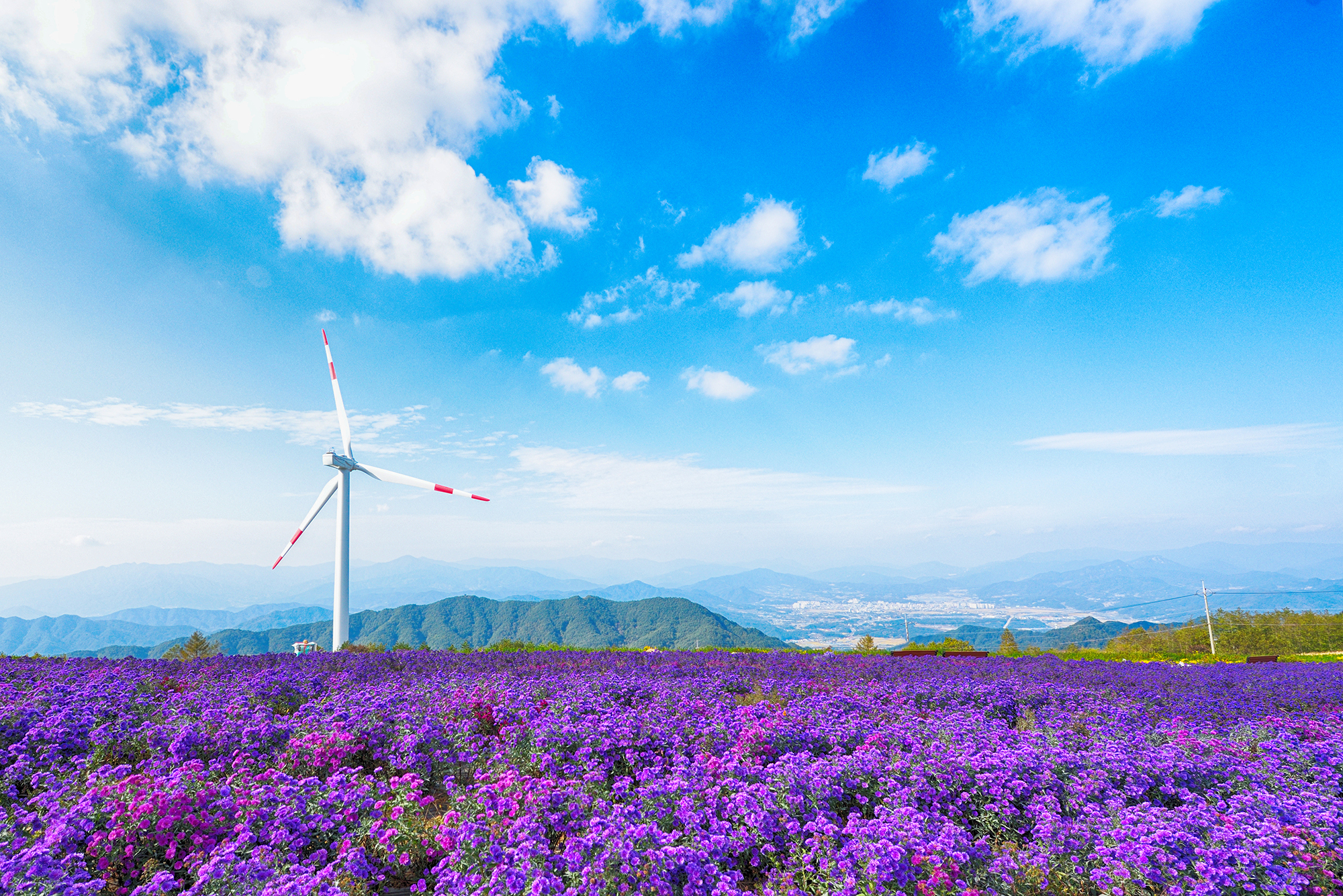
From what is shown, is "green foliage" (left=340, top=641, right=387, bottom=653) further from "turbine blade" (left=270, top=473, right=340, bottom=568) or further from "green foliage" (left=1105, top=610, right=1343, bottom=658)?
"green foliage" (left=1105, top=610, right=1343, bottom=658)

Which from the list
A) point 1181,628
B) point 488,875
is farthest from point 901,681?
point 1181,628

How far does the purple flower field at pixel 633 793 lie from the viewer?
17.2 ft

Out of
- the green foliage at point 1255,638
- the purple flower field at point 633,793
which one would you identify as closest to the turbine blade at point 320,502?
the purple flower field at point 633,793

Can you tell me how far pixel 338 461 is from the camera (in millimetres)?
35219

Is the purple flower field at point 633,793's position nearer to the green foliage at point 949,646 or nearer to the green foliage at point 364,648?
the green foliage at point 364,648

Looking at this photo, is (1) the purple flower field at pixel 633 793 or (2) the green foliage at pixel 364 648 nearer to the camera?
(1) the purple flower field at pixel 633 793

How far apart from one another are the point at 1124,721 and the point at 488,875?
41.4 feet

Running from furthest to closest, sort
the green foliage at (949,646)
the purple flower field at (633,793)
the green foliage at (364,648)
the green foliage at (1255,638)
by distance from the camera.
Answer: the green foliage at (1255,638), the green foliage at (949,646), the green foliage at (364,648), the purple flower field at (633,793)

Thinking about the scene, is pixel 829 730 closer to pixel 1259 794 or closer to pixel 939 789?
pixel 939 789

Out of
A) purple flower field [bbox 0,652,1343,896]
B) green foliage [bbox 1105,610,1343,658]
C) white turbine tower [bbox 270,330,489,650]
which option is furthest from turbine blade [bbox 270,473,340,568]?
green foliage [bbox 1105,610,1343,658]

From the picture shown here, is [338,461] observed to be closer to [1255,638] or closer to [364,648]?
[364,648]

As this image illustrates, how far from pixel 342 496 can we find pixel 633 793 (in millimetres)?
34281

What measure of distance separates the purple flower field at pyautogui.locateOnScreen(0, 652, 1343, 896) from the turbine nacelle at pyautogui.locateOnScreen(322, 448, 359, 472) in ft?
A: 74.2

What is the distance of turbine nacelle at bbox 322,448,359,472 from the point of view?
34.8 metres
